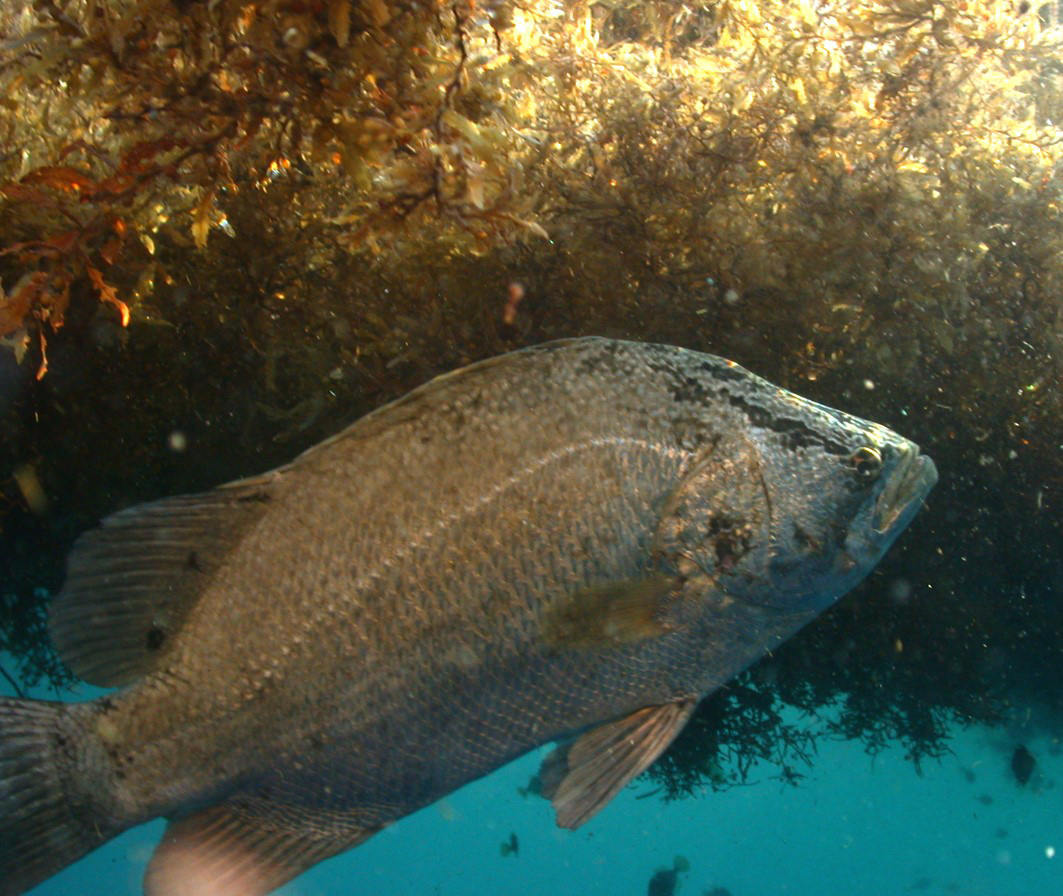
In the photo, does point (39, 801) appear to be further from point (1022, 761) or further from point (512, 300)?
point (1022, 761)

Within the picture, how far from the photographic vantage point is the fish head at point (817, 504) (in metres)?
2.30

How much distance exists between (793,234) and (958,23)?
918mm

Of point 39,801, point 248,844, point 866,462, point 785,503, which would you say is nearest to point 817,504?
point 785,503

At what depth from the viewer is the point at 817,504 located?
7.60ft

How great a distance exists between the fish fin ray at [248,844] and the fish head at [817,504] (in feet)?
4.80

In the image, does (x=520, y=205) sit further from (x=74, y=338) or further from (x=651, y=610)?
(x=74, y=338)

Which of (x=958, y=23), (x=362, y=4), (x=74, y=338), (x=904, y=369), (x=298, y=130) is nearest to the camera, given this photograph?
(x=362, y=4)

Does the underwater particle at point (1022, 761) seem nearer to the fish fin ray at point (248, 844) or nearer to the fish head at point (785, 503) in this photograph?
the fish head at point (785, 503)

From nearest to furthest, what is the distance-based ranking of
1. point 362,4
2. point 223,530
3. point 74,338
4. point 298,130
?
1. point 362,4
2. point 223,530
3. point 298,130
4. point 74,338

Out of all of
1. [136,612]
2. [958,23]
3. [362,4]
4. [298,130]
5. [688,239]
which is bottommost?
[136,612]

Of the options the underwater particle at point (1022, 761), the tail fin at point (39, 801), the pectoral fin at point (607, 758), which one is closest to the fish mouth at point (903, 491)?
the pectoral fin at point (607, 758)

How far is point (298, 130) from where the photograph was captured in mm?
2371

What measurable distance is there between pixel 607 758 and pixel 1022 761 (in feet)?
22.9

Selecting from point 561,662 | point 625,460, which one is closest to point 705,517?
point 625,460
